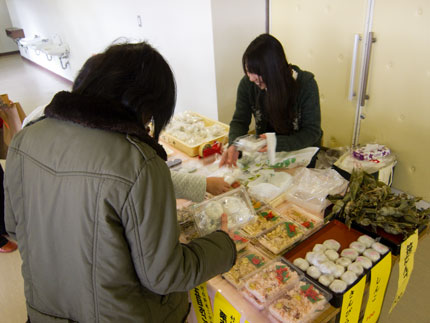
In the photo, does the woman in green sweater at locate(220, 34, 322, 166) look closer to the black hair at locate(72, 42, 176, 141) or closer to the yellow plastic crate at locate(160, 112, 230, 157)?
the yellow plastic crate at locate(160, 112, 230, 157)

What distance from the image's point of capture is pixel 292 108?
1.77 meters

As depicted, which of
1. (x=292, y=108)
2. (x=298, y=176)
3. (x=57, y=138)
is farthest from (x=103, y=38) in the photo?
(x=57, y=138)

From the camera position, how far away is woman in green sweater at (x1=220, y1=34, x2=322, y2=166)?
161 cm

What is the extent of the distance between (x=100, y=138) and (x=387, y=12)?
7.23 feet

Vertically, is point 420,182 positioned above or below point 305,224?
below

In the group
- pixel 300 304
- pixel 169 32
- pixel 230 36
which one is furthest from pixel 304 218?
pixel 169 32

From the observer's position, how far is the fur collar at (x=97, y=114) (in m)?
0.75

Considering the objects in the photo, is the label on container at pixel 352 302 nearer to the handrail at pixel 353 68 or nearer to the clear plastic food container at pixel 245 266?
the clear plastic food container at pixel 245 266

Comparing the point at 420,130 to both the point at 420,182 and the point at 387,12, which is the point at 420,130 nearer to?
the point at 420,182

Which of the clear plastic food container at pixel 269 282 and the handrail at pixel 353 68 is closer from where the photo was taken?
the clear plastic food container at pixel 269 282

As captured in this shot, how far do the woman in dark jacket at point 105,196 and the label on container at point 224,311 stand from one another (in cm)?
21

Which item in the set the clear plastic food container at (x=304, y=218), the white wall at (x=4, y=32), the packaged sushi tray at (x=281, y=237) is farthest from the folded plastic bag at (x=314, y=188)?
the white wall at (x=4, y=32)

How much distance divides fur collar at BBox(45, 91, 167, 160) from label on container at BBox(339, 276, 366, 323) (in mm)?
750

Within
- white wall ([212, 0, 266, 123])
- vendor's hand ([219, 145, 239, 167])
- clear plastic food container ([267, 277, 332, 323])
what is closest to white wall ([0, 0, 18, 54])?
white wall ([212, 0, 266, 123])
